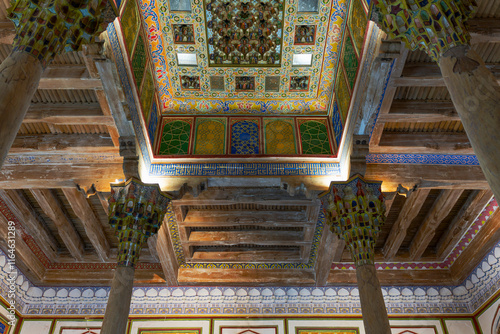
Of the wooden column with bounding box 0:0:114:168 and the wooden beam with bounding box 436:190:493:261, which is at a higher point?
the wooden beam with bounding box 436:190:493:261

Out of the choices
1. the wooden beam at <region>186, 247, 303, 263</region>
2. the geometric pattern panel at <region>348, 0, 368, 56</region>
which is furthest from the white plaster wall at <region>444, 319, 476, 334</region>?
the geometric pattern panel at <region>348, 0, 368, 56</region>

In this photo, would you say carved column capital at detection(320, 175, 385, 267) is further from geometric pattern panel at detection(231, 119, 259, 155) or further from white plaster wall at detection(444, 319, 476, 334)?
white plaster wall at detection(444, 319, 476, 334)

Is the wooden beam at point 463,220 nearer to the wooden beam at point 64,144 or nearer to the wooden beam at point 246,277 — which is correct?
the wooden beam at point 246,277

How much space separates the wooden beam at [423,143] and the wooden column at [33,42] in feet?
15.3

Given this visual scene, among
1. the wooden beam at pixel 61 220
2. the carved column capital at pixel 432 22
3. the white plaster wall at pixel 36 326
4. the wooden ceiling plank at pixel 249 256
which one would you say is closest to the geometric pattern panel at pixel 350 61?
the carved column capital at pixel 432 22

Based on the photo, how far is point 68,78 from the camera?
5555 mm

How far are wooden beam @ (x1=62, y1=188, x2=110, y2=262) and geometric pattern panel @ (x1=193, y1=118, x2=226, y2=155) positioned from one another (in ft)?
8.07

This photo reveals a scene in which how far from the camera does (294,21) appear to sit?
244 inches

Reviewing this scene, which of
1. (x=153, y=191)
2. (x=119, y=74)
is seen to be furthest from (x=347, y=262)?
(x=119, y=74)

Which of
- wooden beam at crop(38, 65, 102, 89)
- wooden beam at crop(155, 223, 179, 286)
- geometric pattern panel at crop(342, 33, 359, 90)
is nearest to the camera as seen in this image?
wooden beam at crop(38, 65, 102, 89)

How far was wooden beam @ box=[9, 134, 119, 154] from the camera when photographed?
677 centimetres

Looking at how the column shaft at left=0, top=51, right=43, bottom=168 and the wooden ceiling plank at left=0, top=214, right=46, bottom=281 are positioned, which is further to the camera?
the wooden ceiling plank at left=0, top=214, right=46, bottom=281

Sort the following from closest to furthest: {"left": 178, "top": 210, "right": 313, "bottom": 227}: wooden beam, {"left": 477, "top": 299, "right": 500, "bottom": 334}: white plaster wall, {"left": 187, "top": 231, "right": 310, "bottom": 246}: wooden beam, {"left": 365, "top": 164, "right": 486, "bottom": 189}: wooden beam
A: 1. {"left": 365, "top": 164, "right": 486, "bottom": 189}: wooden beam
2. {"left": 178, "top": 210, "right": 313, "bottom": 227}: wooden beam
3. {"left": 477, "top": 299, "right": 500, "bottom": 334}: white plaster wall
4. {"left": 187, "top": 231, "right": 310, "bottom": 246}: wooden beam

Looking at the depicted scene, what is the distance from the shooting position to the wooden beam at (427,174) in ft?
21.9
